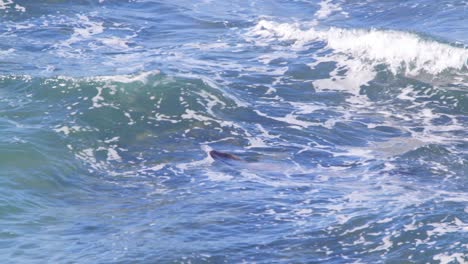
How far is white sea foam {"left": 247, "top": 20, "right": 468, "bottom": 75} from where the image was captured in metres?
14.7

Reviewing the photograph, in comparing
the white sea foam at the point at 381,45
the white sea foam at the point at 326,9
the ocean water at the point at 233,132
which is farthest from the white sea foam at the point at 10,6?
the white sea foam at the point at 326,9

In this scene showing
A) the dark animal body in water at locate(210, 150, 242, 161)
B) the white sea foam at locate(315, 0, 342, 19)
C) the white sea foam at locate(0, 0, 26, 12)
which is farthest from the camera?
the white sea foam at locate(315, 0, 342, 19)

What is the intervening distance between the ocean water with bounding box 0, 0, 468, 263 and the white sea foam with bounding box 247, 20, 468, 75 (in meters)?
0.04

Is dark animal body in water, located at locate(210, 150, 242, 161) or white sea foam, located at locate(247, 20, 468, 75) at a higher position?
white sea foam, located at locate(247, 20, 468, 75)

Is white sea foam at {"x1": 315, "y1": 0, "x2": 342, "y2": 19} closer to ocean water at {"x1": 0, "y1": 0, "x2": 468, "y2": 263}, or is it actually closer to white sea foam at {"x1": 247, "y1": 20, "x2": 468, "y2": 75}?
ocean water at {"x1": 0, "y1": 0, "x2": 468, "y2": 263}

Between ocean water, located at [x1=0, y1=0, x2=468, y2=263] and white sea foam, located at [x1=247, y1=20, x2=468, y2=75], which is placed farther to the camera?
white sea foam, located at [x1=247, y1=20, x2=468, y2=75]

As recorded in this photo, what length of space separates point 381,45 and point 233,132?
15.2ft

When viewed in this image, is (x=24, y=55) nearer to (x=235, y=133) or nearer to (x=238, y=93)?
(x=238, y=93)

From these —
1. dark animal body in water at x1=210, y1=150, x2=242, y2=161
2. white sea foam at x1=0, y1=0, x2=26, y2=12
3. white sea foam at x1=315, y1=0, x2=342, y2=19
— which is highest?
white sea foam at x1=0, y1=0, x2=26, y2=12

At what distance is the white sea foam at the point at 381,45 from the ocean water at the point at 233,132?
0.04m

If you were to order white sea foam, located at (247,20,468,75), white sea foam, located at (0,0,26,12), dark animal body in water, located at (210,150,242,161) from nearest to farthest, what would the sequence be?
1. dark animal body in water, located at (210,150,242,161)
2. white sea foam, located at (247,20,468,75)
3. white sea foam, located at (0,0,26,12)

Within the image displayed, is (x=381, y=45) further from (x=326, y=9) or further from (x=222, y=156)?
(x=222, y=156)

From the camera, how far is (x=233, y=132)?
39.2 ft

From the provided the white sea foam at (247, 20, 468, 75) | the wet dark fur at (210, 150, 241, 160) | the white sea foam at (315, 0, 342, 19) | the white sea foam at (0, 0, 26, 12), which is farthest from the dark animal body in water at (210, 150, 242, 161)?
the white sea foam at (0, 0, 26, 12)
